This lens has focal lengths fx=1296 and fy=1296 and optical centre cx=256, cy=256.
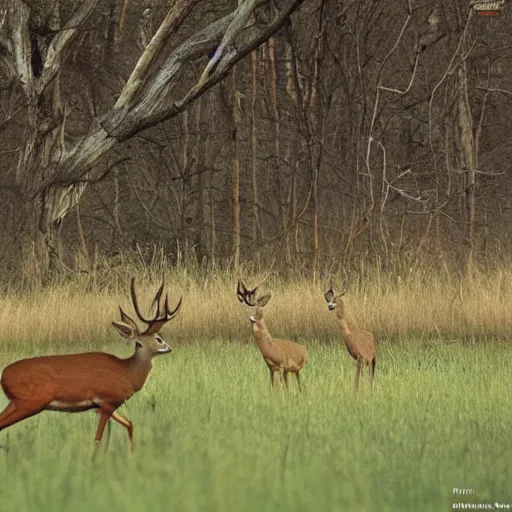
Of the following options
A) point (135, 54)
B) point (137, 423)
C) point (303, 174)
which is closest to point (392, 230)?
point (303, 174)

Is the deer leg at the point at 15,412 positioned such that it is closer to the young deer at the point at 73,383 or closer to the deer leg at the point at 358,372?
the young deer at the point at 73,383

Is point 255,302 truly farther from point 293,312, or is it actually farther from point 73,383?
point 293,312

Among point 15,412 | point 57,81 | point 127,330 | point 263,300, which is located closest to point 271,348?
point 263,300

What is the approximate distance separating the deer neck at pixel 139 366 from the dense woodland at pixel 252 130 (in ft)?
25.6

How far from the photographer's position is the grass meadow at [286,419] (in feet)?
15.6

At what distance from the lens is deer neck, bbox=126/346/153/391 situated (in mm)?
5188

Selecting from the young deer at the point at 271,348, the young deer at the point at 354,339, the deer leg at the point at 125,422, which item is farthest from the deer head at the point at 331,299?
the deer leg at the point at 125,422

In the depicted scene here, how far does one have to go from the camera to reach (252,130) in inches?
728

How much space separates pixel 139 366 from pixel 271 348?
218 centimetres

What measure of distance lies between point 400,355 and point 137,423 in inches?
173

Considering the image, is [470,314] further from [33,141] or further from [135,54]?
[135,54]

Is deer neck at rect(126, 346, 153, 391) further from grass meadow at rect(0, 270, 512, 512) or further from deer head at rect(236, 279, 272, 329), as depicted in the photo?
deer head at rect(236, 279, 272, 329)

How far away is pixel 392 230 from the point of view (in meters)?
22.5

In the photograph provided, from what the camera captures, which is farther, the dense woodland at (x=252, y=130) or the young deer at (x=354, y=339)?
the dense woodland at (x=252, y=130)
